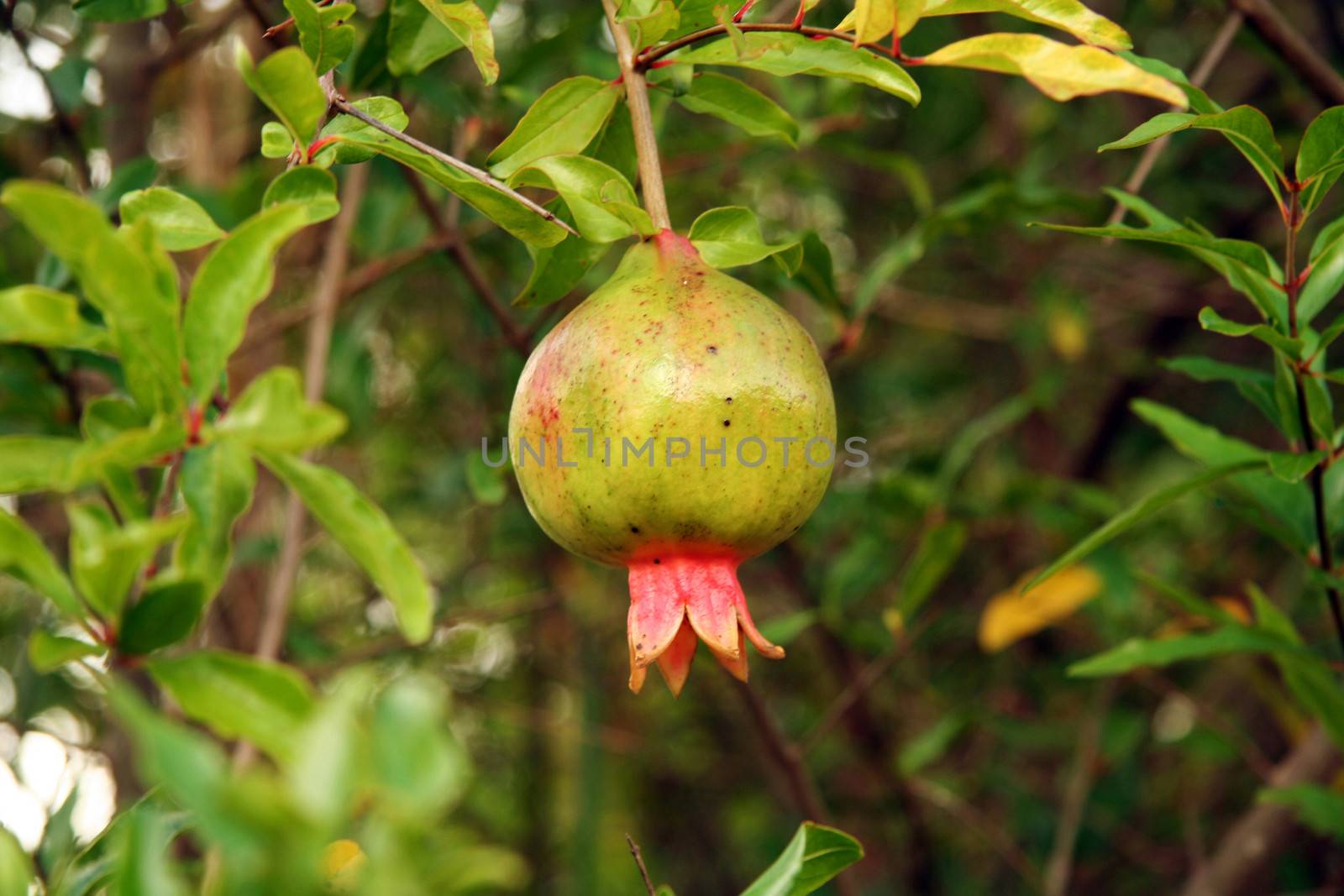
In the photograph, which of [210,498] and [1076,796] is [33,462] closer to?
[210,498]

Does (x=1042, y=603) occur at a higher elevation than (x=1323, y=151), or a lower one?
lower

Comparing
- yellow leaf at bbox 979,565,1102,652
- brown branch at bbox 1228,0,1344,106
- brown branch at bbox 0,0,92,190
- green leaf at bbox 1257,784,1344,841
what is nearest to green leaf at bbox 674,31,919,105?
brown branch at bbox 1228,0,1344,106

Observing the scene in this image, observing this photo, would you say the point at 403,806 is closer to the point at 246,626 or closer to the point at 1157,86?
the point at 1157,86

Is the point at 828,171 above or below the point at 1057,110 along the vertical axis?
below

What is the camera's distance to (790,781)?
1.39 metres

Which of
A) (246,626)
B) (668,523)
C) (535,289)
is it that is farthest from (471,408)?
(668,523)

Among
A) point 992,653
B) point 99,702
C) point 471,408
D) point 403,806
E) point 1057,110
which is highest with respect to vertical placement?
point 403,806

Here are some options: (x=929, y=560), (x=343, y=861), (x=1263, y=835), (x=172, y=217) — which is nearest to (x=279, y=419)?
(x=172, y=217)

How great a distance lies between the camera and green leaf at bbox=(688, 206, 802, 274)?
0.78 meters

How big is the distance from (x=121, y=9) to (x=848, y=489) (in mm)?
1155

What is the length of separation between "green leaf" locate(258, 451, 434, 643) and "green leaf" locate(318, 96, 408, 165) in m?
0.26

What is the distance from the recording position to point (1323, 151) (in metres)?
0.78

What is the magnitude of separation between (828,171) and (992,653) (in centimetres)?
98

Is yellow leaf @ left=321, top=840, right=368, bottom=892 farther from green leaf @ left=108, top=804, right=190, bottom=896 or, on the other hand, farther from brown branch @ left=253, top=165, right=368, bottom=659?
brown branch @ left=253, top=165, right=368, bottom=659
